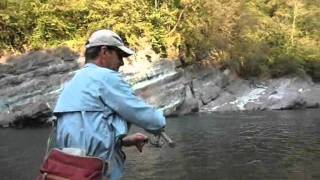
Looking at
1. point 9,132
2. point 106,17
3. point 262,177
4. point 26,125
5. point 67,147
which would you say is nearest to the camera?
point 67,147

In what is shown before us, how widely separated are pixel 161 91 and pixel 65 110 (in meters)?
33.9

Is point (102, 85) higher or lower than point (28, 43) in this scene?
higher

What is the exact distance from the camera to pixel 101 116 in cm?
357

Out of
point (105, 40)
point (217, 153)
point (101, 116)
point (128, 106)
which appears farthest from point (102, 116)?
point (217, 153)

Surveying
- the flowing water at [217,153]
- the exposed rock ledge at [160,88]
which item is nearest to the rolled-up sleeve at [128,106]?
the flowing water at [217,153]

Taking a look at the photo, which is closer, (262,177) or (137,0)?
(262,177)

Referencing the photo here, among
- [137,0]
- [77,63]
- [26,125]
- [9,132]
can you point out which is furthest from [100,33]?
[137,0]

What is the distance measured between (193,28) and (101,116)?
1563 inches

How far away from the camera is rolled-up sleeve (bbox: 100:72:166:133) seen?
3559mm

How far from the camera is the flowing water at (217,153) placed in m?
15.2

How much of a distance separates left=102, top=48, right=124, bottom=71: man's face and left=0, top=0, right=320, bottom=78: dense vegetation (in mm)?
33688

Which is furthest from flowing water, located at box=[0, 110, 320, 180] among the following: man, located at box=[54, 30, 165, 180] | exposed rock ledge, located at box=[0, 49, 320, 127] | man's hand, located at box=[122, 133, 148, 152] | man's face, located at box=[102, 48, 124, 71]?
man, located at box=[54, 30, 165, 180]

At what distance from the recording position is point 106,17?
1567 inches

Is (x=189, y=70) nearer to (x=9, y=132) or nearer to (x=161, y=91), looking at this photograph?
Answer: (x=161, y=91)
